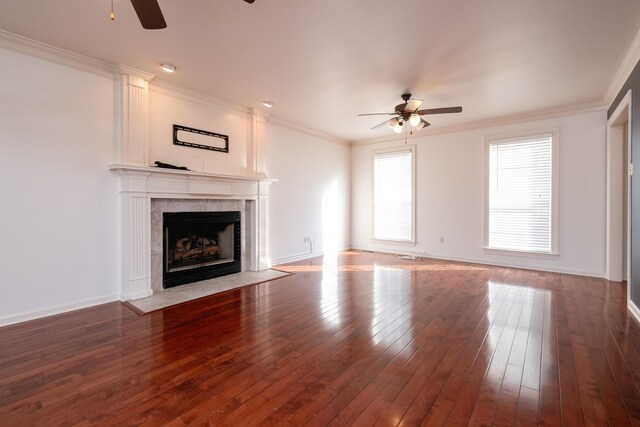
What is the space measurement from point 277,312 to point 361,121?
3946mm

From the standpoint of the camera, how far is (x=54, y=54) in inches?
122

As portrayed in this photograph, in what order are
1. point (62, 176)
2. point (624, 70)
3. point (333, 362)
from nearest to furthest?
1. point (333, 362)
2. point (62, 176)
3. point (624, 70)

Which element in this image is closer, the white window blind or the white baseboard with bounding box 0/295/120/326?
the white baseboard with bounding box 0/295/120/326

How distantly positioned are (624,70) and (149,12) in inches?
189

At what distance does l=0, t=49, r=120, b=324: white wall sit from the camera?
2.90 m

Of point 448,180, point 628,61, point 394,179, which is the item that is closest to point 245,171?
point 394,179

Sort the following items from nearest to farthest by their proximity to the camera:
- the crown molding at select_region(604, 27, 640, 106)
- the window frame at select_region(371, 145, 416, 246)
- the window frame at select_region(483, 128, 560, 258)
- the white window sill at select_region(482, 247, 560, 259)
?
the crown molding at select_region(604, 27, 640, 106) < the window frame at select_region(483, 128, 560, 258) < the white window sill at select_region(482, 247, 560, 259) < the window frame at select_region(371, 145, 416, 246)

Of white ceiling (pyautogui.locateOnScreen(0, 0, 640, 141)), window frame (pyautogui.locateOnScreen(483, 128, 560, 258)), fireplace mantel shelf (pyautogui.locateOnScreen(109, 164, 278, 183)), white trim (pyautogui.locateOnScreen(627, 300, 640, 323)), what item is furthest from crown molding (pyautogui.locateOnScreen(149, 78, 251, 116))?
white trim (pyautogui.locateOnScreen(627, 300, 640, 323))

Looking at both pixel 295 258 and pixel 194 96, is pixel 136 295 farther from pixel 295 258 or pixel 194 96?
pixel 295 258

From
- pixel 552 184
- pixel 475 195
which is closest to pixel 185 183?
pixel 475 195

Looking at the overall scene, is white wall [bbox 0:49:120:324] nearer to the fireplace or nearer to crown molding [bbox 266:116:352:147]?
the fireplace

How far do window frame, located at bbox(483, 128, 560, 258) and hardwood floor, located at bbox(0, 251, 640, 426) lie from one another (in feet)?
4.67

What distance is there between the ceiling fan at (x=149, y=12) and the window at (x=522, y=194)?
209 inches

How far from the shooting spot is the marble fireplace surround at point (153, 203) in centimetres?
356
